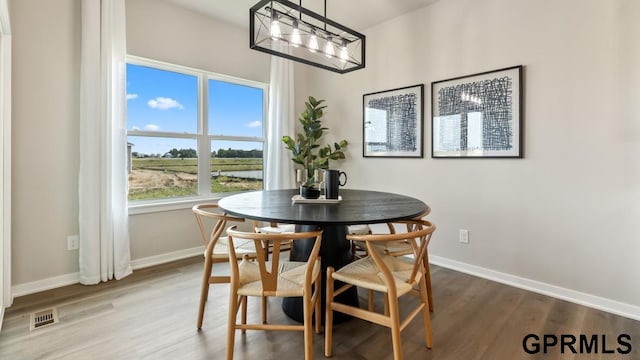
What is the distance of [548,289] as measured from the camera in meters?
2.53

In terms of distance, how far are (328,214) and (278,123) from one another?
8.53 ft

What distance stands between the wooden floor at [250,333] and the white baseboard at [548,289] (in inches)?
3.2

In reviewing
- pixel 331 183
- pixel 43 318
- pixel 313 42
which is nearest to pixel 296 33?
pixel 313 42

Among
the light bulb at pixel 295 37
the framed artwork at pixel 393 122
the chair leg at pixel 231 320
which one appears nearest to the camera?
the chair leg at pixel 231 320

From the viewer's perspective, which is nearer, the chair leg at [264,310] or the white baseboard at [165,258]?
the chair leg at [264,310]

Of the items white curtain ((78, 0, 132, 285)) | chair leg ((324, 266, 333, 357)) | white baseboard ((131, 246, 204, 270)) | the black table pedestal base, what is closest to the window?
white curtain ((78, 0, 132, 285))

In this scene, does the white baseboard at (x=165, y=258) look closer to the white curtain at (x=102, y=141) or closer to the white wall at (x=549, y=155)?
the white curtain at (x=102, y=141)

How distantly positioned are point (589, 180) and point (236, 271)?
2.63 m

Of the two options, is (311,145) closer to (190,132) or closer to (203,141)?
(203,141)

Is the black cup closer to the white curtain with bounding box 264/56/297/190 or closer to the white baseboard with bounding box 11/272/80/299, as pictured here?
the white curtain with bounding box 264/56/297/190

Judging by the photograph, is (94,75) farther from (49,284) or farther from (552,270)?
(552,270)

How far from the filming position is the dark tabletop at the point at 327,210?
1.59 meters

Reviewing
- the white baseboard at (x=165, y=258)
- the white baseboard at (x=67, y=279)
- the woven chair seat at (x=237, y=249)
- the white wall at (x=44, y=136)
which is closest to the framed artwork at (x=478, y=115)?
the woven chair seat at (x=237, y=249)

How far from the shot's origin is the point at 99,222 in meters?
2.71
